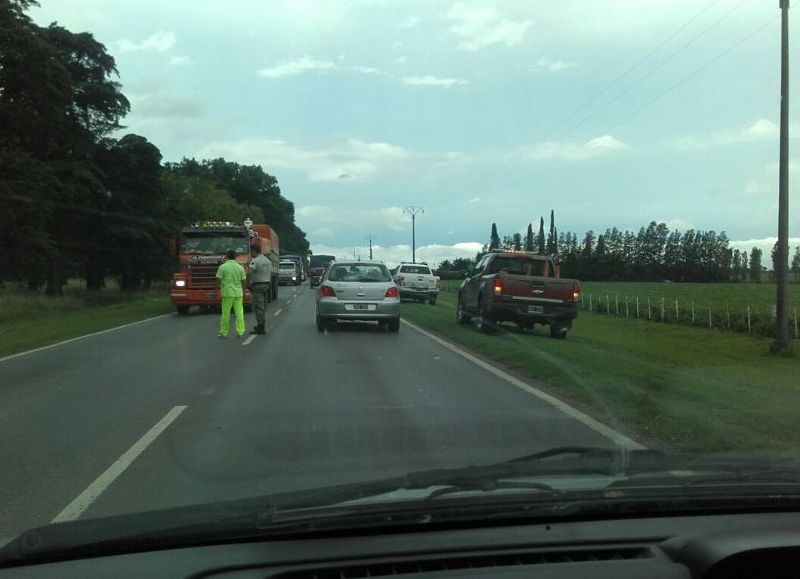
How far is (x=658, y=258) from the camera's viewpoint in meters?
114

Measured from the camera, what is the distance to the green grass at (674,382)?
7977mm

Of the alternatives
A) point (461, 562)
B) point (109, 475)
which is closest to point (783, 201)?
point (109, 475)

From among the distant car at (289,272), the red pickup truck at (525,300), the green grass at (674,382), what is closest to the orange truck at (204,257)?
the green grass at (674,382)

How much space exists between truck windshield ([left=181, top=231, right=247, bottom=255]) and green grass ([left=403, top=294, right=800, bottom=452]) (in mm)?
7427

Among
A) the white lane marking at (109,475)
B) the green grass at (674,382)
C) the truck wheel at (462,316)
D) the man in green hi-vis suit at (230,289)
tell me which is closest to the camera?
the white lane marking at (109,475)

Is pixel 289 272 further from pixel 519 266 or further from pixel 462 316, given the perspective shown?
pixel 519 266

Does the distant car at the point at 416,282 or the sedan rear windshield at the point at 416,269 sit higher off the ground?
the sedan rear windshield at the point at 416,269

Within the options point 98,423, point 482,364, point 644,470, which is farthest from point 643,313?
point 644,470

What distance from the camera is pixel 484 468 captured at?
4.16 metres

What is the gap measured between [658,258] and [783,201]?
323 feet

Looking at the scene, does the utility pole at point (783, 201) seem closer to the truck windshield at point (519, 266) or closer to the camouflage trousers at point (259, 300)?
the truck windshield at point (519, 266)

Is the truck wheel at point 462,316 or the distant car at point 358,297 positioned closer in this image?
the distant car at point 358,297

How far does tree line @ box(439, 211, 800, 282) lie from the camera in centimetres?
10181

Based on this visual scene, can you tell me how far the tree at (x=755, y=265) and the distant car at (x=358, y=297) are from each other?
94.5 m
